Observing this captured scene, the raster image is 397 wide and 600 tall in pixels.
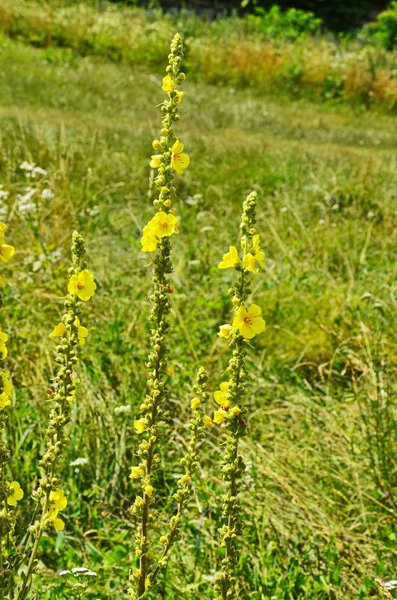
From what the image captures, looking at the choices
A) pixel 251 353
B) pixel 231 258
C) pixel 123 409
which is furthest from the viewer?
pixel 251 353

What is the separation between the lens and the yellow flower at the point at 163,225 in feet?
4.35

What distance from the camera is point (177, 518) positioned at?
4.74 feet

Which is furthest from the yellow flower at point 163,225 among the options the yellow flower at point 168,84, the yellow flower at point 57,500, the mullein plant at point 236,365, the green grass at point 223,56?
the green grass at point 223,56

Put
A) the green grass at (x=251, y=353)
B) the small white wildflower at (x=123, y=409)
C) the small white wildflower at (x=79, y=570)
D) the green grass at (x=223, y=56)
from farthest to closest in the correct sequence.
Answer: the green grass at (x=223, y=56), the small white wildflower at (x=123, y=409), the green grass at (x=251, y=353), the small white wildflower at (x=79, y=570)

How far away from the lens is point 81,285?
1.34m

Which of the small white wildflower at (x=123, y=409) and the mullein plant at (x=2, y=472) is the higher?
the mullein plant at (x=2, y=472)

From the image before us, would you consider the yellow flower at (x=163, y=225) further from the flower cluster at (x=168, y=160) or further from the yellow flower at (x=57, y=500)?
the yellow flower at (x=57, y=500)

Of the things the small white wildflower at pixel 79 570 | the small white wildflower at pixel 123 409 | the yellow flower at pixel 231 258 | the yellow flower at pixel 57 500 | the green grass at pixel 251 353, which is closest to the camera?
the yellow flower at pixel 231 258

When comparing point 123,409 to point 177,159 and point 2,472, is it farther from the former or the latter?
point 177,159

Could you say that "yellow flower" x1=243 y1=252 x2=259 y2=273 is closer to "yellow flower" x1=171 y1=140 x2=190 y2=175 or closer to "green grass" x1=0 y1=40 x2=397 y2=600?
"yellow flower" x1=171 y1=140 x2=190 y2=175

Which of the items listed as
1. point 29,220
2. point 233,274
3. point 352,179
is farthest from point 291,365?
point 352,179

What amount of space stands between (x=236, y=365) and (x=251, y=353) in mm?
2156

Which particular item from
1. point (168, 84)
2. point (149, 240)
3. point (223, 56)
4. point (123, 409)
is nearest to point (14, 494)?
point (149, 240)

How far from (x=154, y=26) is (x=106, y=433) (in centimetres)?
1126
